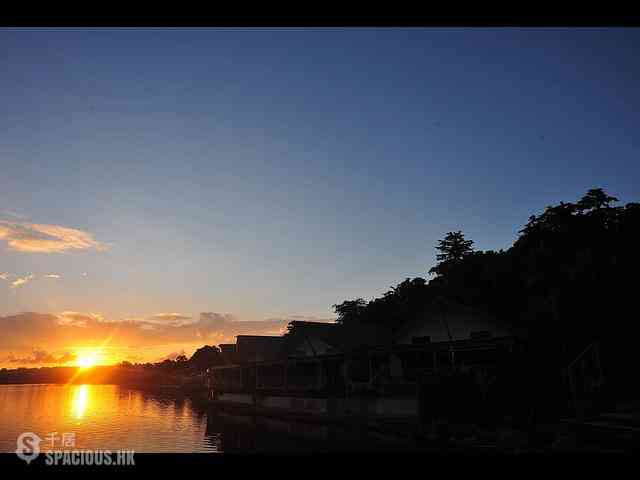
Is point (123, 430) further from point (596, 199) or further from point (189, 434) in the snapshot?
point (596, 199)

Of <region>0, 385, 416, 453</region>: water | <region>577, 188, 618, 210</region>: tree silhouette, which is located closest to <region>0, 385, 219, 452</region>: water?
<region>0, 385, 416, 453</region>: water

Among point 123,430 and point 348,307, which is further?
point 348,307

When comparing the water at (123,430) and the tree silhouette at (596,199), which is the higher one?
the tree silhouette at (596,199)

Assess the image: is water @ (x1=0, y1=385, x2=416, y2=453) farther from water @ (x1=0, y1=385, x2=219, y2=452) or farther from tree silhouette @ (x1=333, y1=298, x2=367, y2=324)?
tree silhouette @ (x1=333, y1=298, x2=367, y2=324)

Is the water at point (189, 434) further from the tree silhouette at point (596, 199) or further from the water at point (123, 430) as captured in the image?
the tree silhouette at point (596, 199)

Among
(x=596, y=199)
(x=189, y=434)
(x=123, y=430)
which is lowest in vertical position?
(x=123, y=430)

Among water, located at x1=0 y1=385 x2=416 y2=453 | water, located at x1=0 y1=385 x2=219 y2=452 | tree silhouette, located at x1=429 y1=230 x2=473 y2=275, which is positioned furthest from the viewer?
tree silhouette, located at x1=429 y1=230 x2=473 y2=275

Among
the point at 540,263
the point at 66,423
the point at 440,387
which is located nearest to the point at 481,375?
the point at 440,387

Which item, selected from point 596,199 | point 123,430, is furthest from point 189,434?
point 596,199

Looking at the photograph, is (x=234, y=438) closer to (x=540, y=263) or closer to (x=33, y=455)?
(x=540, y=263)

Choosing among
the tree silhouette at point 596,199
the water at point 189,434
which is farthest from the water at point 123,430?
the tree silhouette at point 596,199

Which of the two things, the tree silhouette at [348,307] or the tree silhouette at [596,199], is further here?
the tree silhouette at [348,307]

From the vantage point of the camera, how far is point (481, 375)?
24.3m

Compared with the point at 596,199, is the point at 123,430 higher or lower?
lower
